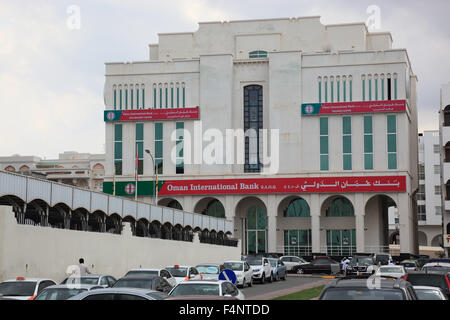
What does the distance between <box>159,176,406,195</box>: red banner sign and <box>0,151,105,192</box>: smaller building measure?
48.7m

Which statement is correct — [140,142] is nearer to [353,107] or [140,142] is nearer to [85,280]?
[353,107]

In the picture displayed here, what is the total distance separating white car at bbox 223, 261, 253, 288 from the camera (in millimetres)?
38372

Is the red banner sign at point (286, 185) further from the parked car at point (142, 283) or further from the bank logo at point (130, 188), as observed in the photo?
the parked car at point (142, 283)

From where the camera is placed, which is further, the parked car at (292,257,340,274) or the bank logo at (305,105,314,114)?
the bank logo at (305,105,314,114)

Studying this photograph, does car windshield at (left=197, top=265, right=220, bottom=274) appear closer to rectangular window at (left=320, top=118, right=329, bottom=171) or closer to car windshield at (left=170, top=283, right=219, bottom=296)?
car windshield at (left=170, top=283, right=219, bottom=296)

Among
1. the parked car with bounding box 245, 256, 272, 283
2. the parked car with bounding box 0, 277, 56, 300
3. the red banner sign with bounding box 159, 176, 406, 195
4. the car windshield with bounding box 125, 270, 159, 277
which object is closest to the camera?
the parked car with bounding box 0, 277, 56, 300

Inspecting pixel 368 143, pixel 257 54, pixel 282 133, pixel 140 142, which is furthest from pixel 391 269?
pixel 257 54

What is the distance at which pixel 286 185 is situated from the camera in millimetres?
78438

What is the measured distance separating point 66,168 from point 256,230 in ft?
190

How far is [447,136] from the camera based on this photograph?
3337 inches

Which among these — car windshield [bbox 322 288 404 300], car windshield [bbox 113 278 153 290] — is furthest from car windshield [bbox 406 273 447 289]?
car windshield [bbox 322 288 404 300]

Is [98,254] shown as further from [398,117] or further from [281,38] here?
[281,38]

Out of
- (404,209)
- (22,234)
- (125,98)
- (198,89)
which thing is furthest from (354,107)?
(22,234)
